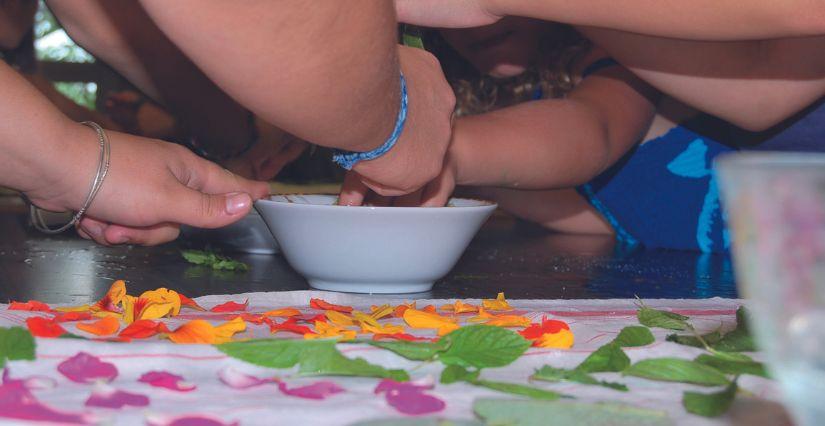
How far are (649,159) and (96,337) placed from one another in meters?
1.30

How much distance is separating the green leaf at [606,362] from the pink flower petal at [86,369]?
0.28 m

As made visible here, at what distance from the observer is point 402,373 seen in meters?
0.51

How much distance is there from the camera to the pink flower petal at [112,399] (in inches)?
17.3

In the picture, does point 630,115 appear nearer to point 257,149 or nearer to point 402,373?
point 257,149

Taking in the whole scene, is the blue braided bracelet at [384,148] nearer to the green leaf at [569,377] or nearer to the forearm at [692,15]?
the forearm at [692,15]

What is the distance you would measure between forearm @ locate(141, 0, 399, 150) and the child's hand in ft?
0.51

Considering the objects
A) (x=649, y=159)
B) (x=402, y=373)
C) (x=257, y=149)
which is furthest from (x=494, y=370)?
(x=649, y=159)

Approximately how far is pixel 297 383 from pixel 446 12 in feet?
1.64

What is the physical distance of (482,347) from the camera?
558 mm

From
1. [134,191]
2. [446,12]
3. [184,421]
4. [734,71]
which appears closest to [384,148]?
[446,12]

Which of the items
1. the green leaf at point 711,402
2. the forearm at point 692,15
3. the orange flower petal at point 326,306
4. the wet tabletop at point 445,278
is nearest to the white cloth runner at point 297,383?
the green leaf at point 711,402

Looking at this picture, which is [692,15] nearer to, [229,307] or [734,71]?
[734,71]

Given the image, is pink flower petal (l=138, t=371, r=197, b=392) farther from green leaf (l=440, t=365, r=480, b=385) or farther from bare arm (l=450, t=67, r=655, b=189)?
bare arm (l=450, t=67, r=655, b=189)

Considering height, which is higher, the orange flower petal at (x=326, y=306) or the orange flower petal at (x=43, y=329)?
the orange flower petal at (x=43, y=329)
